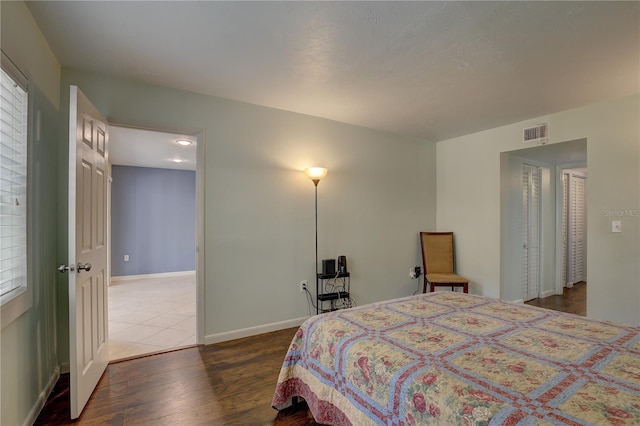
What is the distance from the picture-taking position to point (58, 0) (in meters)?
1.63

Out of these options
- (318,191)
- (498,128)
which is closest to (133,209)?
(318,191)

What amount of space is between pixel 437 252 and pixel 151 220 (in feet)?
18.3

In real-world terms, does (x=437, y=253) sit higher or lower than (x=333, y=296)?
higher

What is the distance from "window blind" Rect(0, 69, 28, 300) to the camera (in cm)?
149

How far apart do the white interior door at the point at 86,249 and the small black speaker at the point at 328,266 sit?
6.81 feet

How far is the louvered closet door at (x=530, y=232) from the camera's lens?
14.1ft

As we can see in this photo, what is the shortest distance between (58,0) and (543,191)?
5.72 metres

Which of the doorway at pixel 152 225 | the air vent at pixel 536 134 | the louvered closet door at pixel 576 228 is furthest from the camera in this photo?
the louvered closet door at pixel 576 228

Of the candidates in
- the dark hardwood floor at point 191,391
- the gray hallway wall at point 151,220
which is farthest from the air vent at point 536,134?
the gray hallway wall at point 151,220

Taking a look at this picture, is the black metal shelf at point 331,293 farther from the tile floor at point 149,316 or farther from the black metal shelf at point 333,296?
the tile floor at point 149,316

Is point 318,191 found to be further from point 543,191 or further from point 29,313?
point 543,191

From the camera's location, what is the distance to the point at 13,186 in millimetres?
1598

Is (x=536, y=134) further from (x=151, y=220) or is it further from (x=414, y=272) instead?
(x=151, y=220)

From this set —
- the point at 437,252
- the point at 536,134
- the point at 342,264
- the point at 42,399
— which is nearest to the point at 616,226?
the point at 536,134
